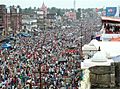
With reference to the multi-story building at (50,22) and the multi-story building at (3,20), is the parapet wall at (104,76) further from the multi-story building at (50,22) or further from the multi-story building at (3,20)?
the multi-story building at (50,22)

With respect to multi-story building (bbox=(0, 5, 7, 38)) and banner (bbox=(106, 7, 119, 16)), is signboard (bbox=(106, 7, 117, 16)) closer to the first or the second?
banner (bbox=(106, 7, 119, 16))

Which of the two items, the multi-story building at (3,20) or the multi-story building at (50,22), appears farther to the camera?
the multi-story building at (50,22)

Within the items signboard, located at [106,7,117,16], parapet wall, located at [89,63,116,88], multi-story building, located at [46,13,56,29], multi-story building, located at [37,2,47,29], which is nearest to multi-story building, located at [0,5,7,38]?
multi-story building, located at [37,2,47,29]

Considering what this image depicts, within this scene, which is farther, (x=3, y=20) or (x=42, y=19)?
(x=42, y=19)

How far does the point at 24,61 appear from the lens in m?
37.2

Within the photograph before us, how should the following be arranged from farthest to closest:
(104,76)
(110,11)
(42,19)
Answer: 1. (42,19)
2. (110,11)
3. (104,76)

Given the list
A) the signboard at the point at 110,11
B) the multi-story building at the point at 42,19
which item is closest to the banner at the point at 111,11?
the signboard at the point at 110,11

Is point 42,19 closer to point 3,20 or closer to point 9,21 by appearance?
point 9,21

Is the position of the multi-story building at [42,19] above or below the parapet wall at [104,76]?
below

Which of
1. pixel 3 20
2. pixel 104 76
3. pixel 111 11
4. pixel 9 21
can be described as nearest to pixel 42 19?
pixel 9 21

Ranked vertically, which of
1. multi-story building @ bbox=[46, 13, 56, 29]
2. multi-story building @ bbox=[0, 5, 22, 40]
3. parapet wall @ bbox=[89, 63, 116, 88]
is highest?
parapet wall @ bbox=[89, 63, 116, 88]

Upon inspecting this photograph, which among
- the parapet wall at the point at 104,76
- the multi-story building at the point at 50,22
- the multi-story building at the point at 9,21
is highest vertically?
the parapet wall at the point at 104,76

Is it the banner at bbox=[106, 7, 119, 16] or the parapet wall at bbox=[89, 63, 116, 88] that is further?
the banner at bbox=[106, 7, 119, 16]

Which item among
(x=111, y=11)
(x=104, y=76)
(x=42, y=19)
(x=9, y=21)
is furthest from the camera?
(x=42, y=19)
